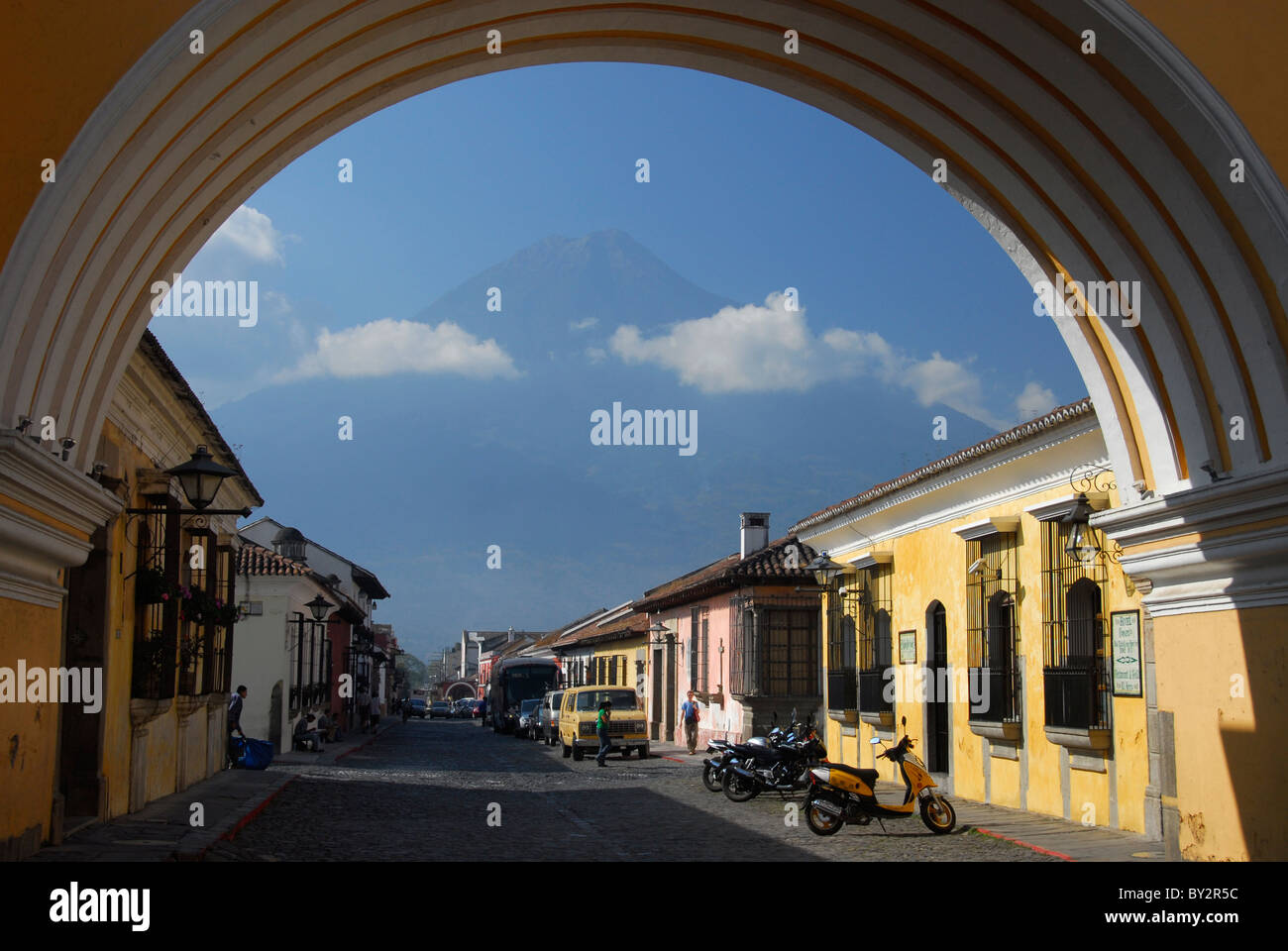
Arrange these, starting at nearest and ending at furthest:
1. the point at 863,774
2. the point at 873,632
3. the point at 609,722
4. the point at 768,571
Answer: the point at 863,774
the point at 873,632
the point at 768,571
the point at 609,722

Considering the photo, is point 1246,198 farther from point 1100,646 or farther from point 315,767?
point 315,767

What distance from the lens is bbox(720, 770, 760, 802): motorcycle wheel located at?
17016mm

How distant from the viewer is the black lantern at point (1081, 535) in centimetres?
1221

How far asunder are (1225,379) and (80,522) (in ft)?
17.6

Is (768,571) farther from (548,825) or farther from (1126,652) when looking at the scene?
(1126,652)

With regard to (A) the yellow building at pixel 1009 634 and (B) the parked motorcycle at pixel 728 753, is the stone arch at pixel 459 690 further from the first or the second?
(B) the parked motorcycle at pixel 728 753

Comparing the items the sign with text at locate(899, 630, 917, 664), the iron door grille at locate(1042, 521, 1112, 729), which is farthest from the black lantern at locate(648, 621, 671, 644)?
the iron door grille at locate(1042, 521, 1112, 729)

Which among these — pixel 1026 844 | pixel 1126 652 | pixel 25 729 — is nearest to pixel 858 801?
pixel 1026 844

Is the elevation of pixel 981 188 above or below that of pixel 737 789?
above

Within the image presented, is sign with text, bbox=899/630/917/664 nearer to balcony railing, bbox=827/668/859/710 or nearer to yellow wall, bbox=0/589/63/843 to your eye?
balcony railing, bbox=827/668/859/710

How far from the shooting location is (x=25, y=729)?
17.9 ft

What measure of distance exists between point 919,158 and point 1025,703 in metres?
9.21

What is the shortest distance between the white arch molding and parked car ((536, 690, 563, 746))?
88.0ft

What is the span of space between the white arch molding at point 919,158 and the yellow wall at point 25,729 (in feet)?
2.58
